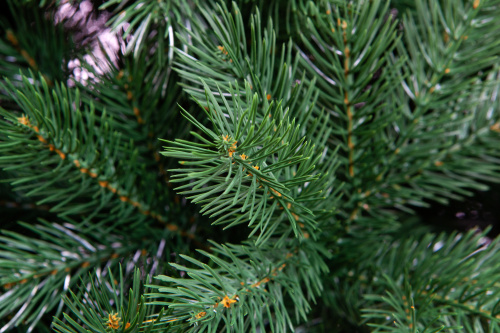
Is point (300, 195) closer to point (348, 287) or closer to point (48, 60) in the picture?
point (348, 287)

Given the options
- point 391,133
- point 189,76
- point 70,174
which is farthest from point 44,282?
point 391,133

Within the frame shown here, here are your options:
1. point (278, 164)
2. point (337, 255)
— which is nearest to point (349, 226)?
point (337, 255)

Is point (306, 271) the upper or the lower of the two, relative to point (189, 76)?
lower

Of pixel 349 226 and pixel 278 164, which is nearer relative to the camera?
pixel 278 164

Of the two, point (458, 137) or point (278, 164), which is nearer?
point (278, 164)

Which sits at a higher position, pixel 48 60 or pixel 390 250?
pixel 48 60

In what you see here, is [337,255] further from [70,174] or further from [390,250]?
[70,174]
